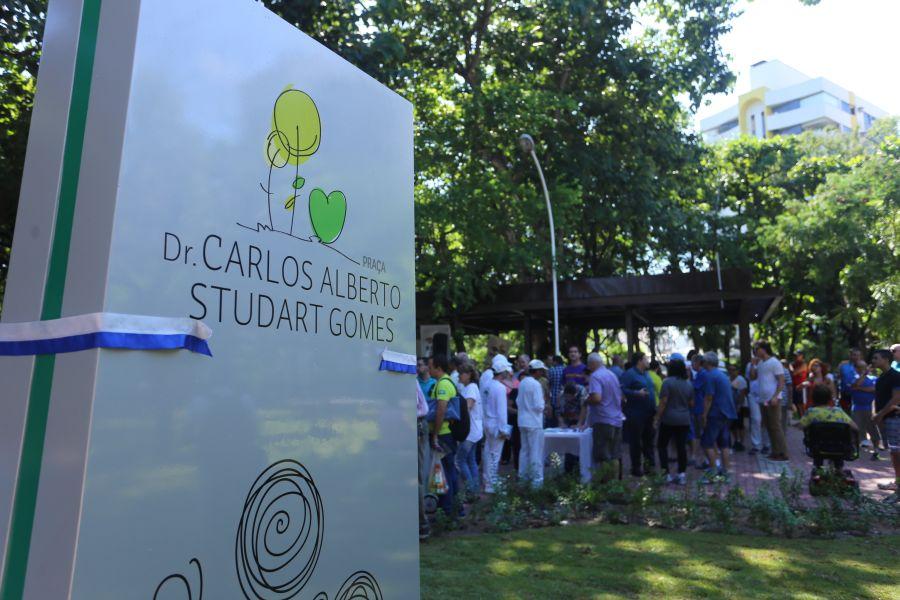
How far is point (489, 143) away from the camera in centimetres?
2114

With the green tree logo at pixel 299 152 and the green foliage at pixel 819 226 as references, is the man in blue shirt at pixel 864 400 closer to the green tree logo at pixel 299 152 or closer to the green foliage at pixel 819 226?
the green foliage at pixel 819 226

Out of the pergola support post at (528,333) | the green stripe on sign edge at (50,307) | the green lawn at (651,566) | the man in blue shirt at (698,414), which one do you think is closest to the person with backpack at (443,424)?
the green lawn at (651,566)

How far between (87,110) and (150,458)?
94cm

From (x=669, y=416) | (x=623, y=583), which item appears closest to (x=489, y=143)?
(x=669, y=416)

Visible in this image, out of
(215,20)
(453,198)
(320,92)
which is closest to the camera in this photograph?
(215,20)

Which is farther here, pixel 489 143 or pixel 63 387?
pixel 489 143

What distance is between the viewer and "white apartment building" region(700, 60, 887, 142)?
8188 centimetres

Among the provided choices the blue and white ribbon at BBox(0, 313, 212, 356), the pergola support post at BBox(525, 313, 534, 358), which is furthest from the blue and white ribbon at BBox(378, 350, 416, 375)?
the pergola support post at BBox(525, 313, 534, 358)

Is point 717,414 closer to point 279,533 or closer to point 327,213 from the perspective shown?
point 327,213

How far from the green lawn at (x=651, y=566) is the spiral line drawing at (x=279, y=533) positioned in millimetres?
3027

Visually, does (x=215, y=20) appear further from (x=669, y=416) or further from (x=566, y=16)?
(x=566, y=16)

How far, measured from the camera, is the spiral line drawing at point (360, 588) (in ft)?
8.88

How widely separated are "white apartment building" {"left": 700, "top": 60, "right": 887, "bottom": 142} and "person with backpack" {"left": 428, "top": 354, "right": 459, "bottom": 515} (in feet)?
260

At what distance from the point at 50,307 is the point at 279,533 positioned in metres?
0.98
